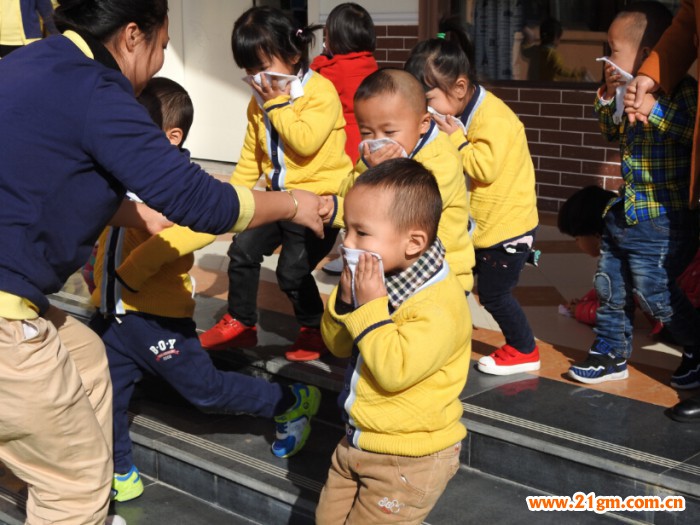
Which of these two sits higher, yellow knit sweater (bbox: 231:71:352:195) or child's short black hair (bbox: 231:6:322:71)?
child's short black hair (bbox: 231:6:322:71)

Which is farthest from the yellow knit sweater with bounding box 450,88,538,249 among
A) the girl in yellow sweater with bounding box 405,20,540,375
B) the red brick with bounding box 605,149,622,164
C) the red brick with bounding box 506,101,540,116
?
the red brick with bounding box 506,101,540,116

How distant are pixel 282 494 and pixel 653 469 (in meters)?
1.38

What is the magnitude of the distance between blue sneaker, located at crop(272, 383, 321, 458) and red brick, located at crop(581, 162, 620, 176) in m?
3.96

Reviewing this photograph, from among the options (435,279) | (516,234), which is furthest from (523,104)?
(435,279)

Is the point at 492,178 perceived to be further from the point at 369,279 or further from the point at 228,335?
the point at 369,279

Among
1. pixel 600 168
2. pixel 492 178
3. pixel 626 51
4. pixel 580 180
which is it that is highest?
pixel 626 51

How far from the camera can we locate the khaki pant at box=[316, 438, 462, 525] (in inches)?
115

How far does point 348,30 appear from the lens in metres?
6.34

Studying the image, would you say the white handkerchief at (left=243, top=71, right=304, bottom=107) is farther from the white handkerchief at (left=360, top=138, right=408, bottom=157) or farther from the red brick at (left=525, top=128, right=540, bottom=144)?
the red brick at (left=525, top=128, right=540, bottom=144)

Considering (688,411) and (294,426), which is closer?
(688,411)

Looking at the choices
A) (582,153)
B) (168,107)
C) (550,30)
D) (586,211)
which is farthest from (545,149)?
(168,107)

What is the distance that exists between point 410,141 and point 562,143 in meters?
4.10

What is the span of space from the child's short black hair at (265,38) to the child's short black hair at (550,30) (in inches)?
146

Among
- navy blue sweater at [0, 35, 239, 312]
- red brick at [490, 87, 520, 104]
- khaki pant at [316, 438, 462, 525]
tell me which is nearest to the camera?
navy blue sweater at [0, 35, 239, 312]
